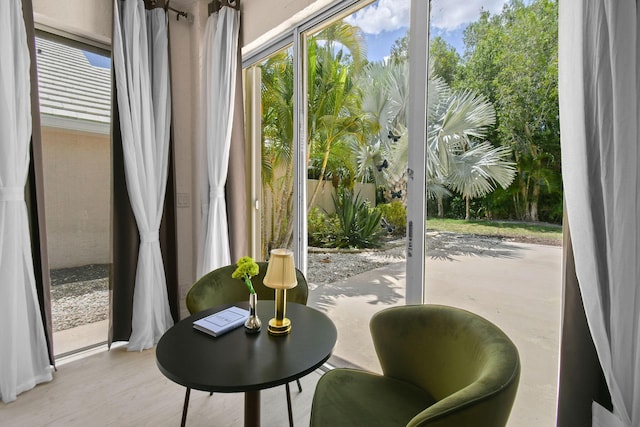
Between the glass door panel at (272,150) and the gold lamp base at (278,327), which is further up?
the glass door panel at (272,150)

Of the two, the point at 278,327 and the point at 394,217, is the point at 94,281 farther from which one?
the point at 394,217

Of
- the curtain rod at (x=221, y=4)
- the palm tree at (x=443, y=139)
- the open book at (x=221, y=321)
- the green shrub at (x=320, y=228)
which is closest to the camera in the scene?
the open book at (x=221, y=321)

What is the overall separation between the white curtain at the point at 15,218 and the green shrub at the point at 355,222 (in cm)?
194

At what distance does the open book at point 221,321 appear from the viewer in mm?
1430

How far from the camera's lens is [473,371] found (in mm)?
1143

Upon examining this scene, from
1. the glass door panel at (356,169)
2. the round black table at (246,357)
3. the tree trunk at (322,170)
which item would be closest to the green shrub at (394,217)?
the glass door panel at (356,169)

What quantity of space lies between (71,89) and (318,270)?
7.56 feet

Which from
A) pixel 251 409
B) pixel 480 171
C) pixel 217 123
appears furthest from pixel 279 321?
pixel 217 123

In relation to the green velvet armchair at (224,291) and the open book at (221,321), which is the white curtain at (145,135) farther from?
the open book at (221,321)

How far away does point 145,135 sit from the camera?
2559 millimetres

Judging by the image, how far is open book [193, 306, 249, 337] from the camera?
1.43 m

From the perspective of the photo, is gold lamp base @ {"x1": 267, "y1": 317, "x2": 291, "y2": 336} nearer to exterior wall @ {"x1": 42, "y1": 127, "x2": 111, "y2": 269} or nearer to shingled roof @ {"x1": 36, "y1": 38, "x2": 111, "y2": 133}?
exterior wall @ {"x1": 42, "y1": 127, "x2": 111, "y2": 269}

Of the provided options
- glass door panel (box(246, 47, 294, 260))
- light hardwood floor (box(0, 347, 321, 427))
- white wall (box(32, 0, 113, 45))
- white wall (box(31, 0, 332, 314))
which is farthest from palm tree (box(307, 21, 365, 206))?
white wall (box(32, 0, 113, 45))

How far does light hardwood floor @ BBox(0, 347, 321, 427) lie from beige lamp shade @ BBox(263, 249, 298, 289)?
3.02ft
